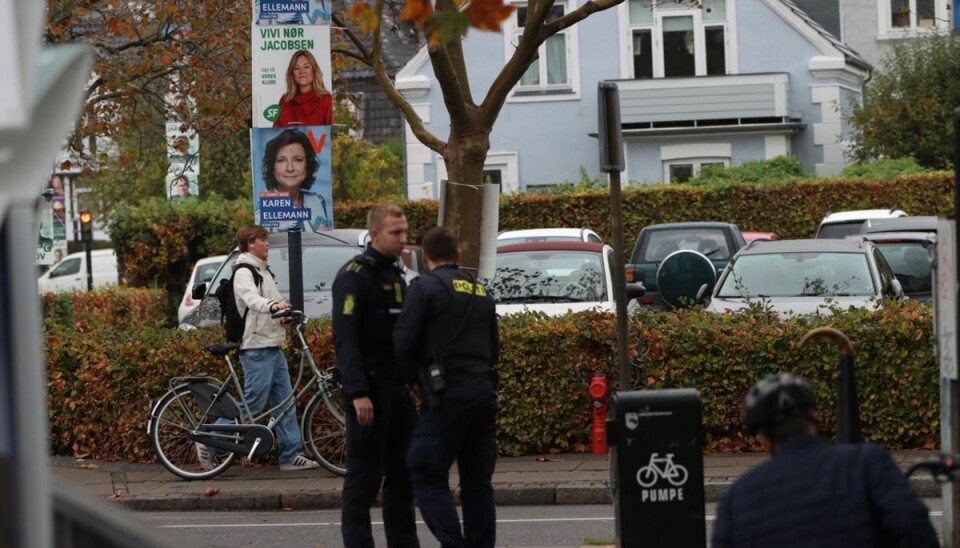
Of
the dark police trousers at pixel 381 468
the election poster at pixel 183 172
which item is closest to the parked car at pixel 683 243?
the election poster at pixel 183 172

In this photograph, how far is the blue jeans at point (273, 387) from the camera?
12086 millimetres

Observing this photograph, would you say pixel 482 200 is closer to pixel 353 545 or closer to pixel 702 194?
pixel 353 545

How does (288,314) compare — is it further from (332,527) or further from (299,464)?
(332,527)

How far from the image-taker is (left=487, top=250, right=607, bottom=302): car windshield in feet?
50.9

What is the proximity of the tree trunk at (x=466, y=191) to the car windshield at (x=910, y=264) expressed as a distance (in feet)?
24.6

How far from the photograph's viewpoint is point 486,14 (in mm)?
4820

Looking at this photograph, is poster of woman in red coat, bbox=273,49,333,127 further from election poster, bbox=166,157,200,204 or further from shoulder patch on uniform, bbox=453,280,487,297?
election poster, bbox=166,157,200,204

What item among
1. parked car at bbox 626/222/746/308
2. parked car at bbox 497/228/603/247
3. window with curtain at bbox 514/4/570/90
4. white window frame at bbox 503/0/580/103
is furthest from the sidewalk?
window with curtain at bbox 514/4/570/90

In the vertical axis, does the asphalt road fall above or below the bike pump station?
below

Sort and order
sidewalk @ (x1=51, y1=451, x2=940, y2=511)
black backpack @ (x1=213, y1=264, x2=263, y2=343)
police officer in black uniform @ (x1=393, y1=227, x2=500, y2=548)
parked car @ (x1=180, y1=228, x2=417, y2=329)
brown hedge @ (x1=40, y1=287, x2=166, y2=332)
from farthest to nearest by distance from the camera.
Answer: brown hedge @ (x1=40, y1=287, x2=166, y2=332)
parked car @ (x1=180, y1=228, x2=417, y2=329)
black backpack @ (x1=213, y1=264, x2=263, y2=343)
sidewalk @ (x1=51, y1=451, x2=940, y2=511)
police officer in black uniform @ (x1=393, y1=227, x2=500, y2=548)

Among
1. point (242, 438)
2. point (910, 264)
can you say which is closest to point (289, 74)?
point (242, 438)

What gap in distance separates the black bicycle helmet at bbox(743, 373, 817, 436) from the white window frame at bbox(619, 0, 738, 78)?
32.4m

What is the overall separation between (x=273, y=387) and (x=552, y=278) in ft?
14.1

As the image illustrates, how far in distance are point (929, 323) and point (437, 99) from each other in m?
25.6
